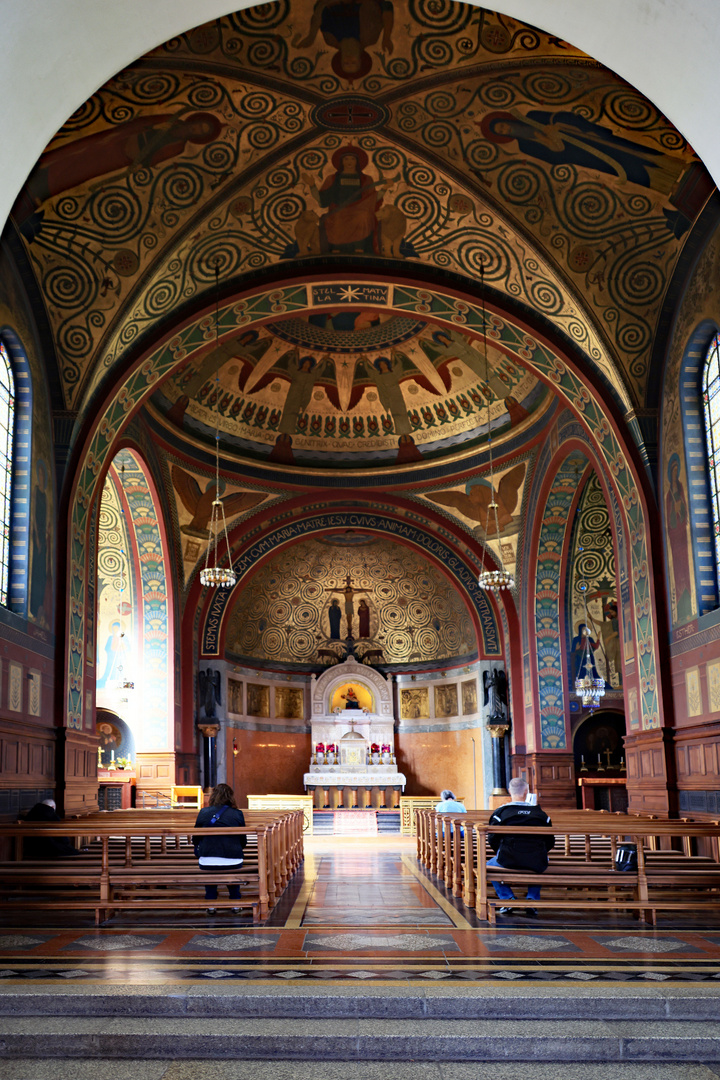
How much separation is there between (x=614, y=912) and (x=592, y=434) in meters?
8.58

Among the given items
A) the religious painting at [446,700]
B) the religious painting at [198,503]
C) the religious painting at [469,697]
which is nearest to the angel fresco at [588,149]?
the religious painting at [198,503]

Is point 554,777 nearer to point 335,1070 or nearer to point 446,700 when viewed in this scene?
point 446,700

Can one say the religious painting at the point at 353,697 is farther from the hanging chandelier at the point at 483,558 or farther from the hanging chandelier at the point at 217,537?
the hanging chandelier at the point at 483,558

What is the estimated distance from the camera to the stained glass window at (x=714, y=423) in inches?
487

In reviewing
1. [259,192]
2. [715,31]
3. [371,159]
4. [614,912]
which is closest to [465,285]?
[371,159]

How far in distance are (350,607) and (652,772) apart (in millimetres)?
15693

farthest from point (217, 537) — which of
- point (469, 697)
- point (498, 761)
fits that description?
point (498, 761)

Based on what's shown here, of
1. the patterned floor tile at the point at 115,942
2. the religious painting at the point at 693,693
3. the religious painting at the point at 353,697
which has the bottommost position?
the patterned floor tile at the point at 115,942

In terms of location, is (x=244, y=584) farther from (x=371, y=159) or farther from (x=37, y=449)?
(x=371, y=159)

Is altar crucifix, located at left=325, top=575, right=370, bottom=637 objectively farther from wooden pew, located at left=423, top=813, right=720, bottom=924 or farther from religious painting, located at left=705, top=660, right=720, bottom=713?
wooden pew, located at left=423, top=813, right=720, bottom=924

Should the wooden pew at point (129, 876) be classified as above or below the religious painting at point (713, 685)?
below

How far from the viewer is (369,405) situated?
23078 millimetres

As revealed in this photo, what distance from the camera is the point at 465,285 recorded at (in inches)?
579

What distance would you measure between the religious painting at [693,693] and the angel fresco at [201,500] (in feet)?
42.7
